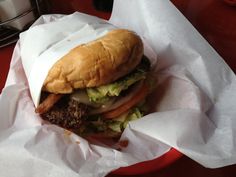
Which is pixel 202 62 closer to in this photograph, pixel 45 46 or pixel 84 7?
pixel 45 46

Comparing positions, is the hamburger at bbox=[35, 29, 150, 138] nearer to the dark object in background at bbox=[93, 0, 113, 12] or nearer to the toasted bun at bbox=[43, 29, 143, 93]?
the toasted bun at bbox=[43, 29, 143, 93]

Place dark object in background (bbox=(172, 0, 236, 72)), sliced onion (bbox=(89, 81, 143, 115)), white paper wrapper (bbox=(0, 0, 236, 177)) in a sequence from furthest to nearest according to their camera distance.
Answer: dark object in background (bbox=(172, 0, 236, 72)) → sliced onion (bbox=(89, 81, 143, 115)) → white paper wrapper (bbox=(0, 0, 236, 177))

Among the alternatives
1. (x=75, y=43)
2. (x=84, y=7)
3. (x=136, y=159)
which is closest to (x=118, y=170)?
(x=136, y=159)

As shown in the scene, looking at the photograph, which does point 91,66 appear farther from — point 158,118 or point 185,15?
point 185,15

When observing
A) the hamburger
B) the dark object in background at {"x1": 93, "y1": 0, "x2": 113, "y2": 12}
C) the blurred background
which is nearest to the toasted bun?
the hamburger

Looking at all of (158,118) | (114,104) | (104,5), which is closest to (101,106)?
(114,104)

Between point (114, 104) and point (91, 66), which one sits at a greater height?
point (91, 66)
